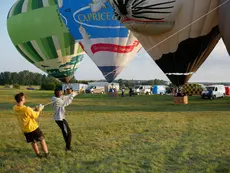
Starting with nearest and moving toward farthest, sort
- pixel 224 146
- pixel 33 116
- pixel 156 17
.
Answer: pixel 33 116, pixel 224 146, pixel 156 17

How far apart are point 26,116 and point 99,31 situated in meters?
9.19

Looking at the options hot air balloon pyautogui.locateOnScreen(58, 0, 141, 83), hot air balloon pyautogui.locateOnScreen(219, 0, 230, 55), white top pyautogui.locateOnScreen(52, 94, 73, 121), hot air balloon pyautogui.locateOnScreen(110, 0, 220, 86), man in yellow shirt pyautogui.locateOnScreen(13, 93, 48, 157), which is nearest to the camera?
man in yellow shirt pyautogui.locateOnScreen(13, 93, 48, 157)

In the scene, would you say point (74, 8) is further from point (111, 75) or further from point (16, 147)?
point (16, 147)

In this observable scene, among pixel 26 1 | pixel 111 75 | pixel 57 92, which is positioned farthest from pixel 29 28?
pixel 57 92

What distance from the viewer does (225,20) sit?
5023mm

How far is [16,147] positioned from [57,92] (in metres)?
1.28

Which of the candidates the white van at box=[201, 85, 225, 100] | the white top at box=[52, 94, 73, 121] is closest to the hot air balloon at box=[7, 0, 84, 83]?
the white van at box=[201, 85, 225, 100]

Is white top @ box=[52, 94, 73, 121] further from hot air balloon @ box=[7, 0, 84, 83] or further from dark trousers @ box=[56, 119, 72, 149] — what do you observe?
hot air balloon @ box=[7, 0, 84, 83]

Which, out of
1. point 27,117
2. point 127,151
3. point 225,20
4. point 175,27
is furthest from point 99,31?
point 27,117

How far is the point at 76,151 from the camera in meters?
4.70

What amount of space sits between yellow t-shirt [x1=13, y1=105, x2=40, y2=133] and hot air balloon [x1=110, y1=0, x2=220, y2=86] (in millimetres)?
2772

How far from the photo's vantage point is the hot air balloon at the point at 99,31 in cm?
1291

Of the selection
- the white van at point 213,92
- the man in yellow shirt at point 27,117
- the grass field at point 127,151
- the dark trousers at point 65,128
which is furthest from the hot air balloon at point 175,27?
the white van at point 213,92

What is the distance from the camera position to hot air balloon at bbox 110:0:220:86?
5500 mm
